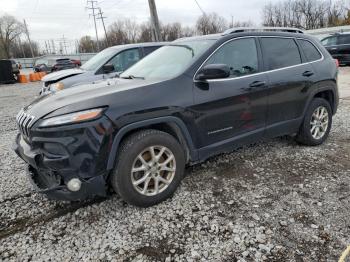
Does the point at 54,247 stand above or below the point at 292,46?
below

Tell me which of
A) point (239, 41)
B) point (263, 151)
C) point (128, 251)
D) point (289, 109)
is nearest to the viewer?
point (128, 251)

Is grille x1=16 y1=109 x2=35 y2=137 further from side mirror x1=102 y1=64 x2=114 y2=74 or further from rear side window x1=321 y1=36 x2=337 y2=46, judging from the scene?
rear side window x1=321 y1=36 x2=337 y2=46

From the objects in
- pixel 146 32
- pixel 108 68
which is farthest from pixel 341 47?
pixel 146 32

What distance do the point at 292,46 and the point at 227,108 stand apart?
1659 millimetres

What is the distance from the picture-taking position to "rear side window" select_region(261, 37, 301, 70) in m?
Result: 4.11

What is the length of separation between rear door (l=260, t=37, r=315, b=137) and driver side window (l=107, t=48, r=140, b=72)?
13.7ft

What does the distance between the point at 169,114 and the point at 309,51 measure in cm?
267

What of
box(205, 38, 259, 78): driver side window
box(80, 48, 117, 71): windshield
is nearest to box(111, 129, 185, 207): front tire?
box(205, 38, 259, 78): driver side window

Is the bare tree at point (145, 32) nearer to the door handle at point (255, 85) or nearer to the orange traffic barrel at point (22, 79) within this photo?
the orange traffic barrel at point (22, 79)

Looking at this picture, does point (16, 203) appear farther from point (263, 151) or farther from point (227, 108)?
point (263, 151)

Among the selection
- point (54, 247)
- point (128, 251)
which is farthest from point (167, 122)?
point (54, 247)

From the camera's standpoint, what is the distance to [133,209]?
10.7 ft

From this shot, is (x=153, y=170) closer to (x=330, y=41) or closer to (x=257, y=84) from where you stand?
(x=257, y=84)

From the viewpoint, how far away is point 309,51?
4.64 m
